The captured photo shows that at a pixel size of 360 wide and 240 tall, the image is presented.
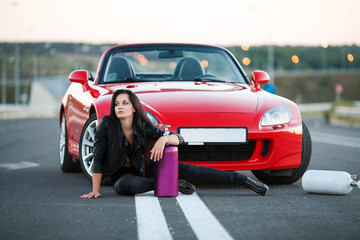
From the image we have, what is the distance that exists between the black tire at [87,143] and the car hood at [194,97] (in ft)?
1.70

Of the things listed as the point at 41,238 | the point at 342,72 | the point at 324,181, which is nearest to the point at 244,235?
the point at 41,238

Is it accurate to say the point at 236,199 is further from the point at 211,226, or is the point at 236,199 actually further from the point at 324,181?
the point at 211,226

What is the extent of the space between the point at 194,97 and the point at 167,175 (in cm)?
120

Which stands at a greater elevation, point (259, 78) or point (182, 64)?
point (182, 64)

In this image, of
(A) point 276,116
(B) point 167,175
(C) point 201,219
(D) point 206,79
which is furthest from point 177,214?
(D) point 206,79

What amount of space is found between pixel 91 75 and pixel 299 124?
3.26 m

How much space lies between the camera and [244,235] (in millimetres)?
3955

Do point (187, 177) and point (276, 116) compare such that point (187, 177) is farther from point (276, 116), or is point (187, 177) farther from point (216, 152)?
point (276, 116)

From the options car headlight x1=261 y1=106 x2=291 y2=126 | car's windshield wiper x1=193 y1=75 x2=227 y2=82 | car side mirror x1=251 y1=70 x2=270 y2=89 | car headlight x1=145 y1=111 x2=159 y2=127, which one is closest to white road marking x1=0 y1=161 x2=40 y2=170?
car's windshield wiper x1=193 y1=75 x2=227 y2=82

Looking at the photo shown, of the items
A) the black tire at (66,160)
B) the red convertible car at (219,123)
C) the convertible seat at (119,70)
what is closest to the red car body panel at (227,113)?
the red convertible car at (219,123)

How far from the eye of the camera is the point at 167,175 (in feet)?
18.7

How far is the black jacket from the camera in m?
5.81

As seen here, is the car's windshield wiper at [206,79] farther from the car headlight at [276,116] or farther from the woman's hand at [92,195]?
the woman's hand at [92,195]

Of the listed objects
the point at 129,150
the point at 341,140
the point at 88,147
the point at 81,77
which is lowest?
the point at 341,140
